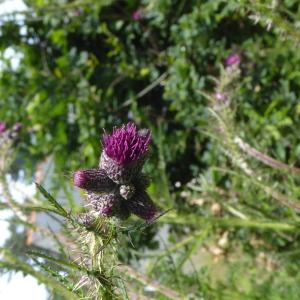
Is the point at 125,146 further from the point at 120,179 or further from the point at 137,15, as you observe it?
the point at 137,15

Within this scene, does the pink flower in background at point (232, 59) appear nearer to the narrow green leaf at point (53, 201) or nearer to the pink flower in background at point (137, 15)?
the pink flower in background at point (137, 15)

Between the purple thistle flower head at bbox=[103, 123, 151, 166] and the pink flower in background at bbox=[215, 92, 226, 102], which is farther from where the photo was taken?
the pink flower in background at bbox=[215, 92, 226, 102]

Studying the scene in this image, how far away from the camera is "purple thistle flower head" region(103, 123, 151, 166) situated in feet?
3.52

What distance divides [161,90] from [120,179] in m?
2.90

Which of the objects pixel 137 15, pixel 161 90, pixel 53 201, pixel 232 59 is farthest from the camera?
pixel 161 90

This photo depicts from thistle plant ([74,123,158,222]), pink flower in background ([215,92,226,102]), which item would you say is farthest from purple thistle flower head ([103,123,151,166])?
pink flower in background ([215,92,226,102])

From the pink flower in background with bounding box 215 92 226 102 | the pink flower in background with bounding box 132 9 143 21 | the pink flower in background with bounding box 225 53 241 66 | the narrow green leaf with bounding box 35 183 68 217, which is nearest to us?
the narrow green leaf with bounding box 35 183 68 217

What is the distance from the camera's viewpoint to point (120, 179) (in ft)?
3.59

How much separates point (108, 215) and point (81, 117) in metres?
2.67

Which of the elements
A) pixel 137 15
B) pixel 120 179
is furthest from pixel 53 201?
pixel 137 15

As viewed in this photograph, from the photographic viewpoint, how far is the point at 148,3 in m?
3.73

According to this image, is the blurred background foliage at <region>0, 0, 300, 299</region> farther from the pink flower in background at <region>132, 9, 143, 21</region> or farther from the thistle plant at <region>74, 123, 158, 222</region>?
the thistle plant at <region>74, 123, 158, 222</region>

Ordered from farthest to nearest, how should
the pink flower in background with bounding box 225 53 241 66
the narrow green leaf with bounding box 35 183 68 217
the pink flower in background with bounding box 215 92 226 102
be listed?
the pink flower in background with bounding box 225 53 241 66
the pink flower in background with bounding box 215 92 226 102
the narrow green leaf with bounding box 35 183 68 217

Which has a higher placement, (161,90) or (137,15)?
(137,15)
